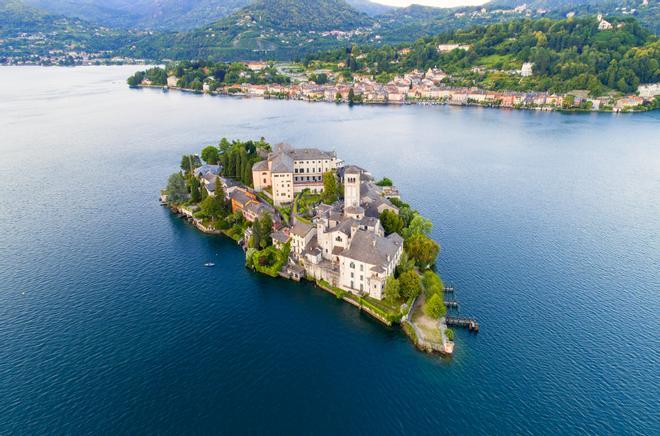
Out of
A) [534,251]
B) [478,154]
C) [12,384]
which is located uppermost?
[478,154]

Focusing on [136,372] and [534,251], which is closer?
[136,372]

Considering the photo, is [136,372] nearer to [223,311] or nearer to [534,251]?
[223,311]

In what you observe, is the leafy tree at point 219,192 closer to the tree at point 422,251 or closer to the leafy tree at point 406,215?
the leafy tree at point 406,215

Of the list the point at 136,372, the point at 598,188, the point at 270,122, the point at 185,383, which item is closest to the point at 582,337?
the point at 185,383

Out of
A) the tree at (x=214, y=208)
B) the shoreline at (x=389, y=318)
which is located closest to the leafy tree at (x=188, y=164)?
the tree at (x=214, y=208)

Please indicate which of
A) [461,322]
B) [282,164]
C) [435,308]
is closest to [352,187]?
[282,164]

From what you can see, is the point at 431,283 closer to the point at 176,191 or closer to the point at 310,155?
the point at 310,155

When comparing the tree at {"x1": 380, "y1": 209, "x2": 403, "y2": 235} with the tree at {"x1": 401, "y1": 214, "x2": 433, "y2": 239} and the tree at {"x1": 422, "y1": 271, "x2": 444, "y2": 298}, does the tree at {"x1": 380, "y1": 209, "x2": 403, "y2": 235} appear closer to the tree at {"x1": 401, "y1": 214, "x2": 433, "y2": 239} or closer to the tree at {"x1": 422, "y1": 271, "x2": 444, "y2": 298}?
the tree at {"x1": 401, "y1": 214, "x2": 433, "y2": 239}

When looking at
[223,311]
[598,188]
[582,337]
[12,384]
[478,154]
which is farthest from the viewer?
[478,154]
